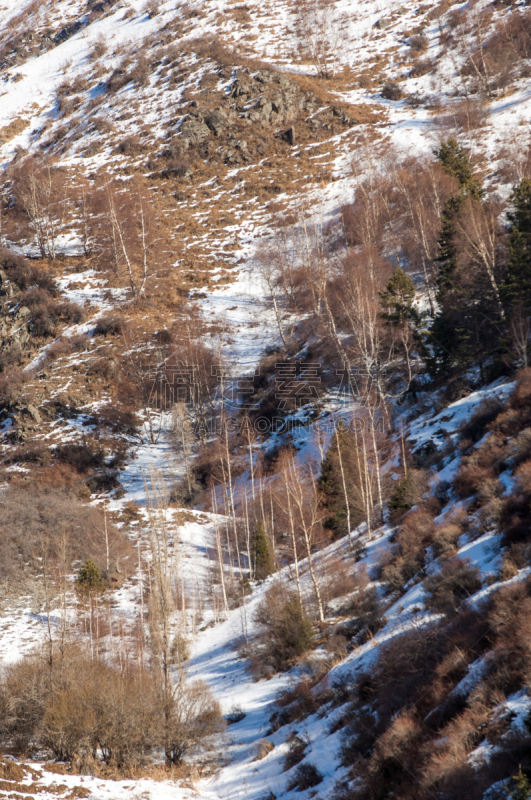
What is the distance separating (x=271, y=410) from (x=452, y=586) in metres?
27.3

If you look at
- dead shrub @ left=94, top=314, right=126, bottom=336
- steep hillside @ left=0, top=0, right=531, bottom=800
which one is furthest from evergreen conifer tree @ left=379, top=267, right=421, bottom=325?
dead shrub @ left=94, top=314, right=126, bottom=336

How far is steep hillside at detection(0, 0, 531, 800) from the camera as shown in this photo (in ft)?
40.0

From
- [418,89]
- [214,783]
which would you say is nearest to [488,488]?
[214,783]

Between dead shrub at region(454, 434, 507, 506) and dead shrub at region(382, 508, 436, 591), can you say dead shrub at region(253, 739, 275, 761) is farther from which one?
dead shrub at region(454, 434, 507, 506)

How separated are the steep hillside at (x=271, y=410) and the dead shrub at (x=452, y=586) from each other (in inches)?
3.9

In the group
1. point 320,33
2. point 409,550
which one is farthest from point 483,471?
point 320,33

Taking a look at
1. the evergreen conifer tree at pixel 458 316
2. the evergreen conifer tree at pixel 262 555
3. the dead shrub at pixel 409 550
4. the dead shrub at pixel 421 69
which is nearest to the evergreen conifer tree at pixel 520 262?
the evergreen conifer tree at pixel 458 316

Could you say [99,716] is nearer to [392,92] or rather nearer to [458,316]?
[458,316]

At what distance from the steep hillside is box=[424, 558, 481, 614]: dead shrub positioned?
0.10m

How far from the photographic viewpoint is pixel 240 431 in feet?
130

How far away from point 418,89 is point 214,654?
8140 centimetres

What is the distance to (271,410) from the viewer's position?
129 ft

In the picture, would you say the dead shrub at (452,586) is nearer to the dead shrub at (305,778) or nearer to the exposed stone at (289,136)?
the dead shrub at (305,778)

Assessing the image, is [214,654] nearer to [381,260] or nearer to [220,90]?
[381,260]
